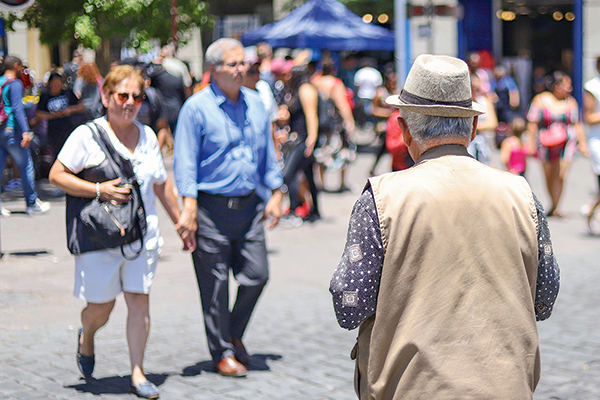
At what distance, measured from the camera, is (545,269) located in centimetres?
260

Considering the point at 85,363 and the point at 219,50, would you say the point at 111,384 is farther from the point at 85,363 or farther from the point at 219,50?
the point at 219,50

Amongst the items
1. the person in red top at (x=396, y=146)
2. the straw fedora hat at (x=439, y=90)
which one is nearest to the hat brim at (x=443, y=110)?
the straw fedora hat at (x=439, y=90)

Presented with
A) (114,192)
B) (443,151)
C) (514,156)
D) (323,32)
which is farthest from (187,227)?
(323,32)

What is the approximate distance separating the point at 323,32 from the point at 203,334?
46.5 feet

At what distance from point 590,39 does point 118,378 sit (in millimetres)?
17552

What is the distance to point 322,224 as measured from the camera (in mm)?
10250

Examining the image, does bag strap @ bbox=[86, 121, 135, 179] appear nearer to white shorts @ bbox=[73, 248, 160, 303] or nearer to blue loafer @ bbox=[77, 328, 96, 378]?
white shorts @ bbox=[73, 248, 160, 303]

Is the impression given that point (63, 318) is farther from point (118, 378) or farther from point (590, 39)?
point (590, 39)

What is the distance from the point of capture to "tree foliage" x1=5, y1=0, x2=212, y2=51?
36.6 ft

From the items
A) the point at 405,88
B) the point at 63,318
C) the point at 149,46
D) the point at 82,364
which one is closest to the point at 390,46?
the point at 149,46

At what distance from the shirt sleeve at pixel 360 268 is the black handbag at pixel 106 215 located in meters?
2.19

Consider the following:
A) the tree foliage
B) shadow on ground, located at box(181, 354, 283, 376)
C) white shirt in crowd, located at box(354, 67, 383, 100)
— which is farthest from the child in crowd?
white shirt in crowd, located at box(354, 67, 383, 100)

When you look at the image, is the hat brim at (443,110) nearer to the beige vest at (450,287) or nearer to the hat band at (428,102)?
the hat band at (428,102)

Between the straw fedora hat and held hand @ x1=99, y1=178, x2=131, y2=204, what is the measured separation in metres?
2.29
